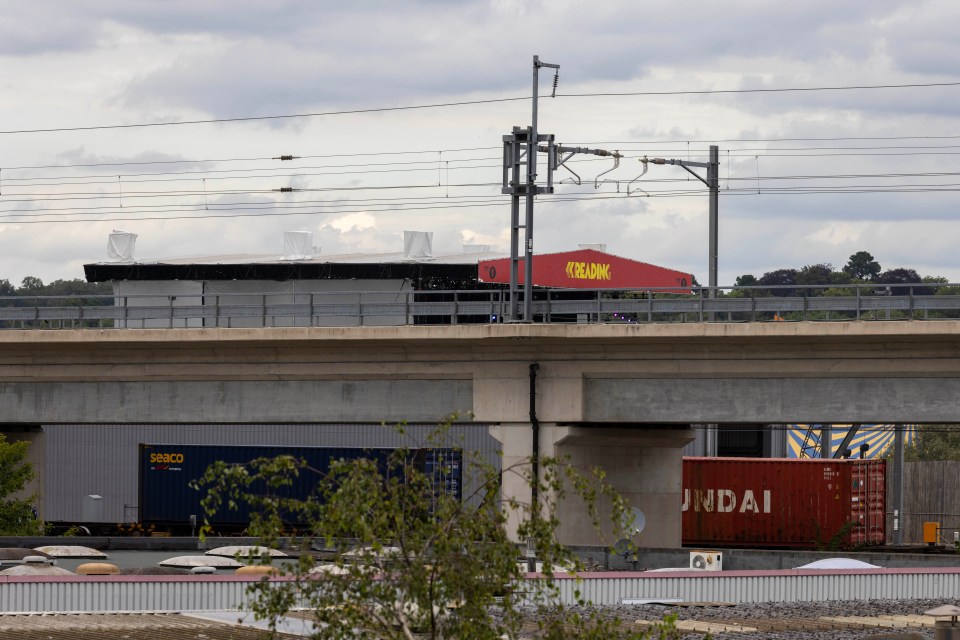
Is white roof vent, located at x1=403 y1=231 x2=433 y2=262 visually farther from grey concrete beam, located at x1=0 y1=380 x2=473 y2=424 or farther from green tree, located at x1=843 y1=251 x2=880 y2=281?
green tree, located at x1=843 y1=251 x2=880 y2=281

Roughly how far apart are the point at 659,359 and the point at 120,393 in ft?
52.4

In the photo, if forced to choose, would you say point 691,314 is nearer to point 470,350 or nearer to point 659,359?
point 659,359

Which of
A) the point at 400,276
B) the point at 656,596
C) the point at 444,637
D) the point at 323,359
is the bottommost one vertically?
the point at 656,596

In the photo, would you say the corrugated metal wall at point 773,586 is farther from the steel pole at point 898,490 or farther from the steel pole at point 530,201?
the steel pole at point 898,490

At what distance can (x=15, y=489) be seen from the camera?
46.4 meters

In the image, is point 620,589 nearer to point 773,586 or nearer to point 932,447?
point 773,586

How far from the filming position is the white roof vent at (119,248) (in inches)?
2928

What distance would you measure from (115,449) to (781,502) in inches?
1199

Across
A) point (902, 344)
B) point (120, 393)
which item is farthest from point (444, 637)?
point (120, 393)

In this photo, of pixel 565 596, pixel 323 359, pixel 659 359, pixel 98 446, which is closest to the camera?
pixel 565 596

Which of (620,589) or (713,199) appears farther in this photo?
(713,199)

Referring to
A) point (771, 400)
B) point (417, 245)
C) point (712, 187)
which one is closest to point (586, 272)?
point (417, 245)

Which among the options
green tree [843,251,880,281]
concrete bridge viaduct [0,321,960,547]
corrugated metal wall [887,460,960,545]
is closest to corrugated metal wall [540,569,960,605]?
concrete bridge viaduct [0,321,960,547]

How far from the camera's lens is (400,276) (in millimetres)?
68000
